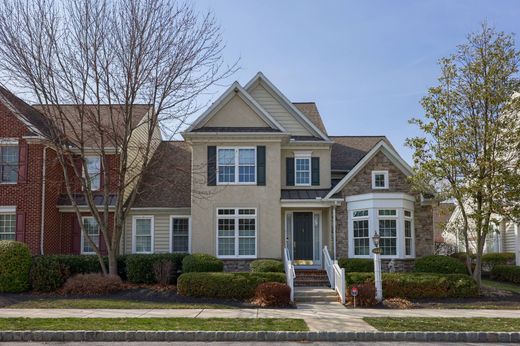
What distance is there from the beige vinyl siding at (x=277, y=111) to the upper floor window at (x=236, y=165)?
104 inches

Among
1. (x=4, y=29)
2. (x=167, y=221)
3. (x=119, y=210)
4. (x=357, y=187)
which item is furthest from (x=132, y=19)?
(x=357, y=187)

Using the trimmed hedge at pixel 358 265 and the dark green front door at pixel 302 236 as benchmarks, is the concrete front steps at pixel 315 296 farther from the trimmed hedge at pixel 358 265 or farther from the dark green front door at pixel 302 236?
the dark green front door at pixel 302 236

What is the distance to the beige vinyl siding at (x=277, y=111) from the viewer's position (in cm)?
2505

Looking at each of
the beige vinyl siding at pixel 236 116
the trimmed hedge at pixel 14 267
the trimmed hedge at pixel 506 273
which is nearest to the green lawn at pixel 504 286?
the trimmed hedge at pixel 506 273

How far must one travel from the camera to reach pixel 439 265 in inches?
814

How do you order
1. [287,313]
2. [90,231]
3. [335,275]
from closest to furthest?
[287,313] → [335,275] → [90,231]

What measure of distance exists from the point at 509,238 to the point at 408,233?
828cm

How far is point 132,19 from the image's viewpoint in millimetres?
19812

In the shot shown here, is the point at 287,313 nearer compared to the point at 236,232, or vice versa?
the point at 287,313

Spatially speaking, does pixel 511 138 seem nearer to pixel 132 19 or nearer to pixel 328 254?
pixel 328 254

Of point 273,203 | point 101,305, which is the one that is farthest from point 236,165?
point 101,305

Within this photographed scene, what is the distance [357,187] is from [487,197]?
5.46 meters

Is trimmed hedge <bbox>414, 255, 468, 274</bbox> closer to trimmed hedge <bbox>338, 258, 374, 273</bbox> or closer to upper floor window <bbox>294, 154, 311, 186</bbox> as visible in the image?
trimmed hedge <bbox>338, 258, 374, 273</bbox>

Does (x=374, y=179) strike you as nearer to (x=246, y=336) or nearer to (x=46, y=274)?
(x=246, y=336)
